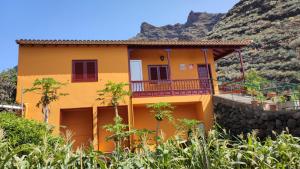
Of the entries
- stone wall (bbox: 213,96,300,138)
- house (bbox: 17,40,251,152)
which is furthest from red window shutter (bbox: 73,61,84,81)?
stone wall (bbox: 213,96,300,138)

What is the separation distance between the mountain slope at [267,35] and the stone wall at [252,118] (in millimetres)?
14788

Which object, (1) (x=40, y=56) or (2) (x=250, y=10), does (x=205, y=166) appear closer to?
(1) (x=40, y=56)

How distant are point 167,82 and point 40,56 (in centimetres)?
719

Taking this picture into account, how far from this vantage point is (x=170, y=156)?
2.85 m

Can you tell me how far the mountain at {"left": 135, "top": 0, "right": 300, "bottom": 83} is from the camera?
30.1 metres

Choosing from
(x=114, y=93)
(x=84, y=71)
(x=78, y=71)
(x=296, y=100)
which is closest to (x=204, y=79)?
(x=114, y=93)

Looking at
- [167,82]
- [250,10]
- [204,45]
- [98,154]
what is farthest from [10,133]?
[250,10]

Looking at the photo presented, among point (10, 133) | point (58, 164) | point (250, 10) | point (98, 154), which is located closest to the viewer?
point (58, 164)

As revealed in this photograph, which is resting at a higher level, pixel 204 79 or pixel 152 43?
pixel 152 43

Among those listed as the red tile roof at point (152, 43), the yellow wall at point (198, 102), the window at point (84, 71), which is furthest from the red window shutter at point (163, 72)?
the window at point (84, 71)

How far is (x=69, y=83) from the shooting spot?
14.7m

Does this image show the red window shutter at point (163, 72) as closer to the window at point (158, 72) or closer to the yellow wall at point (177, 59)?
the window at point (158, 72)

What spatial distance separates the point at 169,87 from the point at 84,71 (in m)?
4.97

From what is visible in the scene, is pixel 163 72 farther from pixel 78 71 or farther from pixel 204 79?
pixel 78 71
